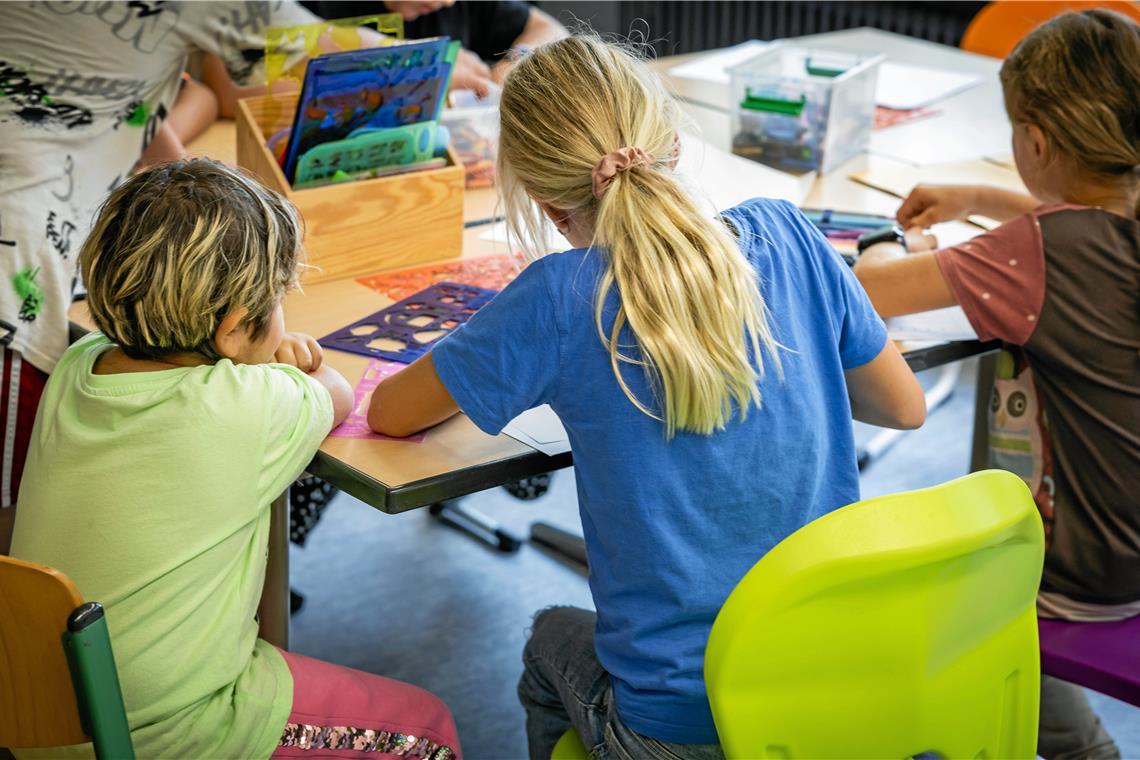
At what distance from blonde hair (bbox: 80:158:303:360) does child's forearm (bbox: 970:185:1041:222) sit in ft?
3.60

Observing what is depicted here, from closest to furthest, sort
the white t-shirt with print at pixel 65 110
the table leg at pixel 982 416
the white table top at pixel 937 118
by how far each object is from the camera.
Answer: the white t-shirt with print at pixel 65 110, the table leg at pixel 982 416, the white table top at pixel 937 118

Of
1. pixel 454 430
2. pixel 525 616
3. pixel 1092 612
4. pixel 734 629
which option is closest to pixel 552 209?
pixel 454 430

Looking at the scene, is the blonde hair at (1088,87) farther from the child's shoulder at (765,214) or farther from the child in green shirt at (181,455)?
the child in green shirt at (181,455)

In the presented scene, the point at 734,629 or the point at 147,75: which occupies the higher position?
the point at 147,75

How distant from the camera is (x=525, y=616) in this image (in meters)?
2.33

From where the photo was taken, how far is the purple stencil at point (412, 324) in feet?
4.93

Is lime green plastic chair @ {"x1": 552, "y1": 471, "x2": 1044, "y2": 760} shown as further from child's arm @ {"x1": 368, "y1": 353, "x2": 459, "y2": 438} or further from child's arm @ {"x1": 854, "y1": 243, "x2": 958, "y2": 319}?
child's arm @ {"x1": 854, "y1": 243, "x2": 958, "y2": 319}

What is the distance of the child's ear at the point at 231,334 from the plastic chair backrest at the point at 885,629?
0.56 m

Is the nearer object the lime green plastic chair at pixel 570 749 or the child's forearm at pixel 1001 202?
the lime green plastic chair at pixel 570 749

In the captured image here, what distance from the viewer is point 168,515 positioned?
1.17 metres

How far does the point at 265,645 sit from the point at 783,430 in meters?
0.60

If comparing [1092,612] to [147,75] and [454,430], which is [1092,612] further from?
[147,75]

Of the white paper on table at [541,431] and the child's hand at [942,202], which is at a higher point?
the child's hand at [942,202]

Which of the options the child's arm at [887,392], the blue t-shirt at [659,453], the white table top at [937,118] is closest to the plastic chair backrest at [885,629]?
the blue t-shirt at [659,453]
